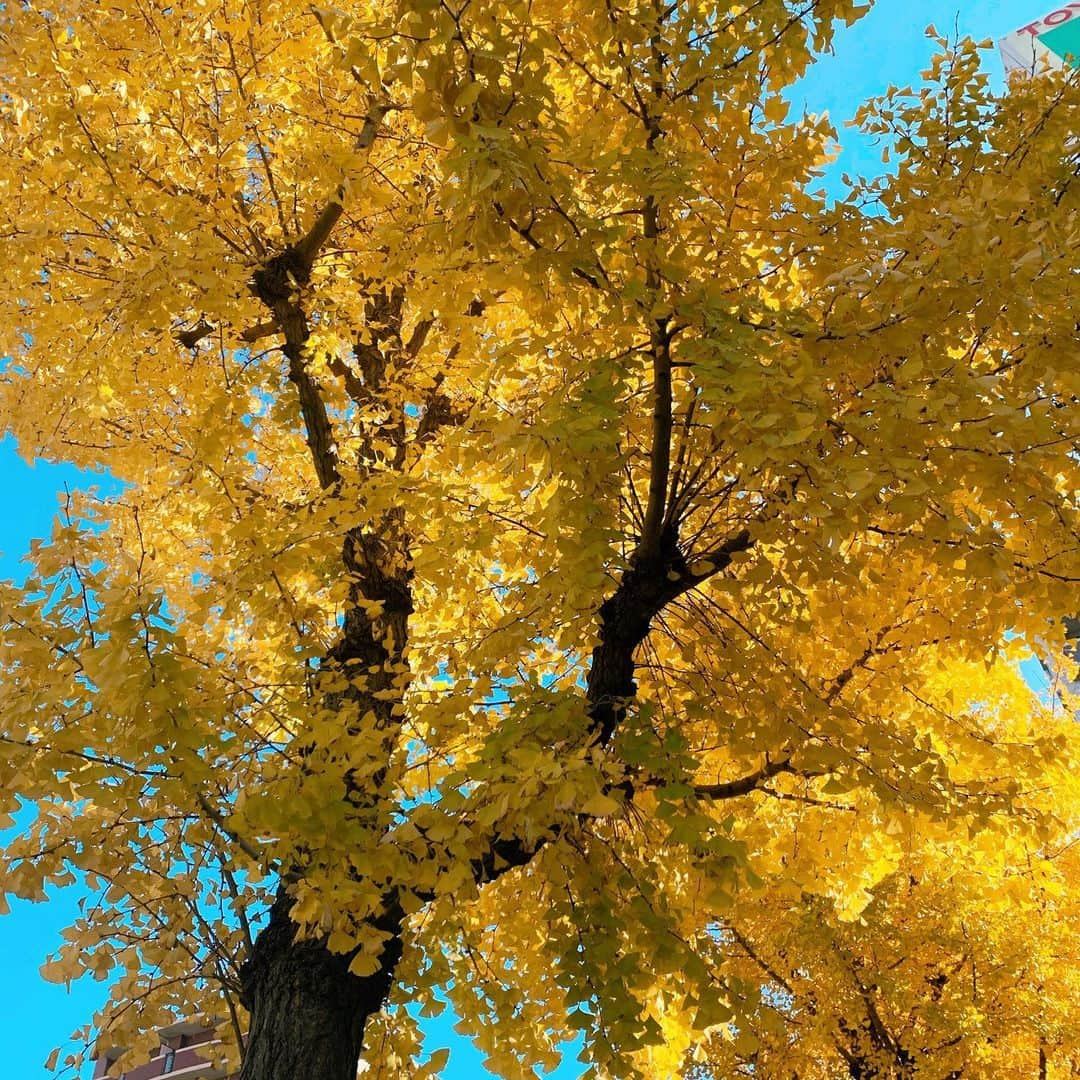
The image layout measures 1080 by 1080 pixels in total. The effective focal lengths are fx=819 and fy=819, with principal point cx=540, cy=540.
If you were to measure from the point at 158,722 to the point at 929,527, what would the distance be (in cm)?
238

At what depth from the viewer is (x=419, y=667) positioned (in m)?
3.93

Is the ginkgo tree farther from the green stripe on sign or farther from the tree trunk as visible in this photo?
the green stripe on sign

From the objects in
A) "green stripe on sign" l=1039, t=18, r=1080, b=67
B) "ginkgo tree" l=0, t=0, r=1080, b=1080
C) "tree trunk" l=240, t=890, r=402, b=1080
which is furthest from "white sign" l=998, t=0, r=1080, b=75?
"tree trunk" l=240, t=890, r=402, b=1080

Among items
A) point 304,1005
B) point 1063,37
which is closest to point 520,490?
point 304,1005

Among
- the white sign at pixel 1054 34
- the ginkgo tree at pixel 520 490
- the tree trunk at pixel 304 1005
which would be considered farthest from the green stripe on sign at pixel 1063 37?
the tree trunk at pixel 304 1005

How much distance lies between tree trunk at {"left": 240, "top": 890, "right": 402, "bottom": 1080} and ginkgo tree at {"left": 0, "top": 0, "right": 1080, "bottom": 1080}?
0.02m

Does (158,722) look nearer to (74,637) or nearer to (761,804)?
(74,637)

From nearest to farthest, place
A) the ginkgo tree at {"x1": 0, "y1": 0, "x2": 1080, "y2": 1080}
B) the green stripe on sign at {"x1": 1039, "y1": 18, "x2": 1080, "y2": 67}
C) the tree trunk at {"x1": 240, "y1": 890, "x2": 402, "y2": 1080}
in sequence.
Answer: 1. the ginkgo tree at {"x1": 0, "y1": 0, "x2": 1080, "y2": 1080}
2. the tree trunk at {"x1": 240, "y1": 890, "x2": 402, "y2": 1080}
3. the green stripe on sign at {"x1": 1039, "y1": 18, "x2": 1080, "y2": 67}

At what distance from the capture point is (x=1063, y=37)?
17766 millimetres

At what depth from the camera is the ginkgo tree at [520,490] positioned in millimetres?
2248

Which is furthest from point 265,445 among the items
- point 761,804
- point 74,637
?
point 761,804

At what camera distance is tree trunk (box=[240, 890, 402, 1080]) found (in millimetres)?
2992

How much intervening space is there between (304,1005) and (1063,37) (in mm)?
22925

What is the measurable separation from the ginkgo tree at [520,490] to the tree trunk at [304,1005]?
0.7 inches
